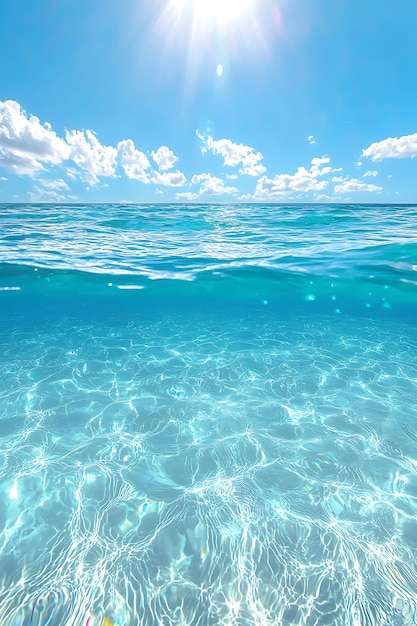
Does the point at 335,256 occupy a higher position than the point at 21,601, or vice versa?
the point at 335,256

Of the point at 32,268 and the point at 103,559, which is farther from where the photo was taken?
the point at 32,268

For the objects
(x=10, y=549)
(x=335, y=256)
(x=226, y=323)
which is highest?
(x=335, y=256)

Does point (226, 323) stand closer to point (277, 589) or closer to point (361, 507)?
point (361, 507)

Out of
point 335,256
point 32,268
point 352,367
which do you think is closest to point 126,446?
point 352,367

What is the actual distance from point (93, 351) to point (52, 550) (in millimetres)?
6188

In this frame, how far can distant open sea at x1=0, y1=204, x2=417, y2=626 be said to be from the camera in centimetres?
312

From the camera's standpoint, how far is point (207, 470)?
471 cm

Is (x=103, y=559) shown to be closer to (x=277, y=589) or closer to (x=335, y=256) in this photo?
(x=277, y=589)

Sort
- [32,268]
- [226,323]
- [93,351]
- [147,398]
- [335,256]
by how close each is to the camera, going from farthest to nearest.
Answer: [335,256], [32,268], [226,323], [93,351], [147,398]

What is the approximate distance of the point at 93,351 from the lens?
9.11 metres

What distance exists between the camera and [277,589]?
3.17 meters

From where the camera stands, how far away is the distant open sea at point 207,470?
312cm

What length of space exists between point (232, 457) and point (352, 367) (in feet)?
17.2

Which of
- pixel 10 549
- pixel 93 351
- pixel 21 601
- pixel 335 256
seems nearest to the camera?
pixel 21 601
